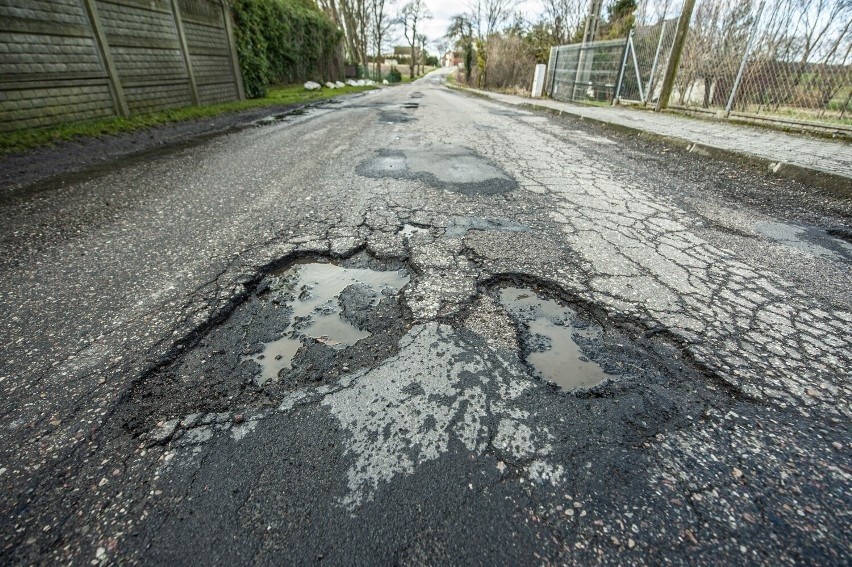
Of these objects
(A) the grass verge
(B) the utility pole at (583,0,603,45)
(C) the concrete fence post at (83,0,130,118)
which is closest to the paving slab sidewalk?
(B) the utility pole at (583,0,603,45)

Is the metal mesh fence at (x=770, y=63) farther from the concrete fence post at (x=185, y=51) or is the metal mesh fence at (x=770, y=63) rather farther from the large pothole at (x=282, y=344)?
the concrete fence post at (x=185, y=51)

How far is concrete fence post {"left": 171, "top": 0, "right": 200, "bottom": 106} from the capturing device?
341 inches

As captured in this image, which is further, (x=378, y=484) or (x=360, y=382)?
(x=360, y=382)

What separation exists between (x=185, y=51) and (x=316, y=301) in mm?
10414

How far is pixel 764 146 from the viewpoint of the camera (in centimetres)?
512

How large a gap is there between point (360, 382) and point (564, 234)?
1.97 metres

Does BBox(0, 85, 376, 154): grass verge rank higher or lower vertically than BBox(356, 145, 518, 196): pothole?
higher

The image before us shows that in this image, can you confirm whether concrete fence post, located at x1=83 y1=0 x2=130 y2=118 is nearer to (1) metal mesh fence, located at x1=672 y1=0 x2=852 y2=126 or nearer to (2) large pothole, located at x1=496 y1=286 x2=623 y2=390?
(2) large pothole, located at x1=496 y1=286 x2=623 y2=390

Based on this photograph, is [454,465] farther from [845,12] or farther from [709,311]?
[845,12]

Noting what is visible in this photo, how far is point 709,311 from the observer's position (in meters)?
1.90

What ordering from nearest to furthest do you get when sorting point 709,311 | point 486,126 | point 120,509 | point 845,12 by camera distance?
point 120,509 < point 709,311 < point 845,12 < point 486,126

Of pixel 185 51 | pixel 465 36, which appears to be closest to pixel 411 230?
pixel 185 51

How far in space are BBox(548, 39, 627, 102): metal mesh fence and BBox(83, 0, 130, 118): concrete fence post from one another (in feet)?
40.3

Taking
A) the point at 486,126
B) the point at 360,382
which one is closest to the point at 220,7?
the point at 486,126
